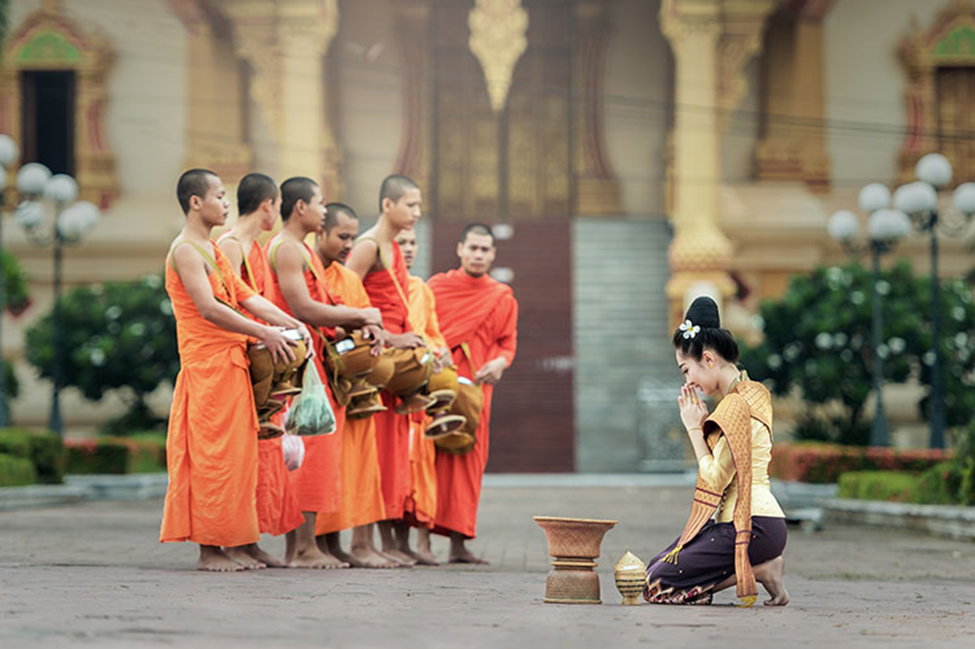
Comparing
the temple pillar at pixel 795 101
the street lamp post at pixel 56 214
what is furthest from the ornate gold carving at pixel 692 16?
the street lamp post at pixel 56 214

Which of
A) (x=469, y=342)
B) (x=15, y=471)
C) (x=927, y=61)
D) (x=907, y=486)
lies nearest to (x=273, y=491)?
(x=469, y=342)

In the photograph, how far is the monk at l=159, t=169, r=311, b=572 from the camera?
24.2 ft

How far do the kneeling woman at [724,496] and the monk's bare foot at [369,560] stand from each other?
6.46 feet

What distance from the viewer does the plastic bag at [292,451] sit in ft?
25.2

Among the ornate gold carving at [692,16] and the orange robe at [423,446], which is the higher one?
the ornate gold carving at [692,16]

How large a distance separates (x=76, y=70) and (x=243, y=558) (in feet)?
64.4

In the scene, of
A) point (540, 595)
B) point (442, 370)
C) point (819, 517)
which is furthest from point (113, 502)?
point (540, 595)

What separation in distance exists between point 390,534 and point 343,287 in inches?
54.5

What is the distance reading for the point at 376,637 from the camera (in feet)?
16.1

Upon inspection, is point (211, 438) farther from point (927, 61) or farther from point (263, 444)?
point (927, 61)

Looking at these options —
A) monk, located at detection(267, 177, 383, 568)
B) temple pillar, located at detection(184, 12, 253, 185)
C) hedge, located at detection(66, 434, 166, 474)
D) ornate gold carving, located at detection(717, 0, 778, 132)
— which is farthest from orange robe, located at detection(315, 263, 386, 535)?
temple pillar, located at detection(184, 12, 253, 185)

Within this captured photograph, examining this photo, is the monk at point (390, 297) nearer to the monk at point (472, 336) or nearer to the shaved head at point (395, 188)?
the shaved head at point (395, 188)

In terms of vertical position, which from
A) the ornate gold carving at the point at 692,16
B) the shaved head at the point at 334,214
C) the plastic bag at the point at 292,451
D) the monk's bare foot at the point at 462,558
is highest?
the ornate gold carving at the point at 692,16

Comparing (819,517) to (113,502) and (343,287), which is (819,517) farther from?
(113,502)
